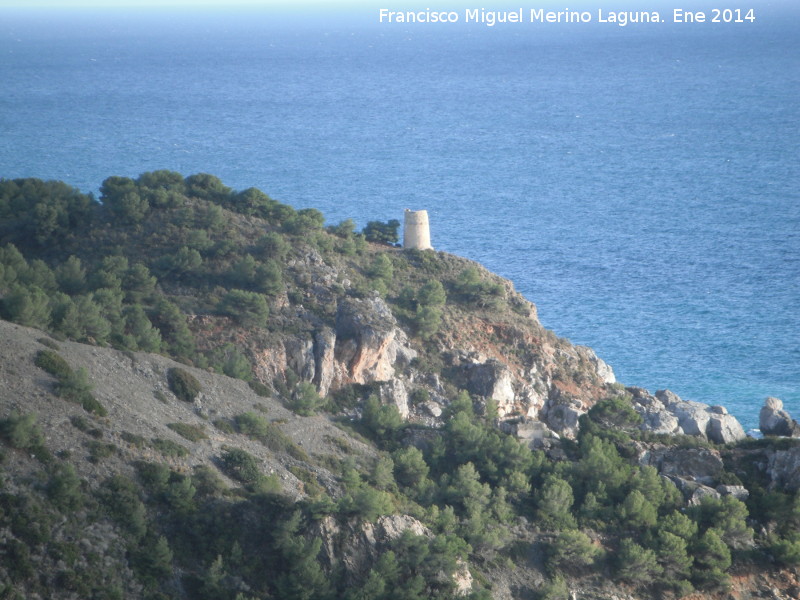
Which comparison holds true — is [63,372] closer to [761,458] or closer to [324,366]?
[324,366]

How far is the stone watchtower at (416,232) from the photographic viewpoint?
291 feet

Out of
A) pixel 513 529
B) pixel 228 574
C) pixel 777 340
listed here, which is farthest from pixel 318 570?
pixel 777 340

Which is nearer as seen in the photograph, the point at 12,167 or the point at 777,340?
the point at 777,340

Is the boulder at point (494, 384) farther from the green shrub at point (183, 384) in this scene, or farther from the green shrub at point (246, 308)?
the green shrub at point (183, 384)

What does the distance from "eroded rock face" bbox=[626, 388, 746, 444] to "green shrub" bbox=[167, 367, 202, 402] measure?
26320mm

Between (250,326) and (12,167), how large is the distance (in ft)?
429

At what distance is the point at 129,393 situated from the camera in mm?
60062

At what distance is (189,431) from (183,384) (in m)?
5.07

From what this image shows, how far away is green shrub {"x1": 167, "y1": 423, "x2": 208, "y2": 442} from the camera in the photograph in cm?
5778

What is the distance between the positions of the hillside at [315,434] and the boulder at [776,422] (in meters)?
1.85

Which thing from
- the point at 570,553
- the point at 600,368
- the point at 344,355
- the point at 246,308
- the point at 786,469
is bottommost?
the point at 570,553

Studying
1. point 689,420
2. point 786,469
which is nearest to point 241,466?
point 786,469

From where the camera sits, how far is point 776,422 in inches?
2867

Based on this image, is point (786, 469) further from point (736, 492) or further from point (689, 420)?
point (689, 420)
